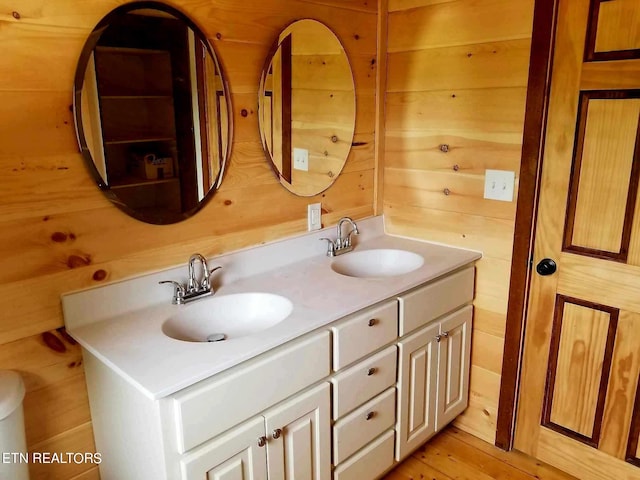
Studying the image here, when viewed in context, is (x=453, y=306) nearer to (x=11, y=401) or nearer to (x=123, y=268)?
(x=123, y=268)

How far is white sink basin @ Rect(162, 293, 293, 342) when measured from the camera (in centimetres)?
161

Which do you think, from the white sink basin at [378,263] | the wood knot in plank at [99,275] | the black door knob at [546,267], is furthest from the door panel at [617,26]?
the wood knot in plank at [99,275]

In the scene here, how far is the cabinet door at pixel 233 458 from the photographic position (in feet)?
4.15

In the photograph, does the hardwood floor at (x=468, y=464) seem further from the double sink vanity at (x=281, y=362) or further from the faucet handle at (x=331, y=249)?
the faucet handle at (x=331, y=249)

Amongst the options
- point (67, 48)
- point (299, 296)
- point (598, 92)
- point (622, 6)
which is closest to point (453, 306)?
point (299, 296)

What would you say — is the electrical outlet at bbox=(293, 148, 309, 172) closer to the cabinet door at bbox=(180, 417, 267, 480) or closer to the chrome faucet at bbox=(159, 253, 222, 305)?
the chrome faucet at bbox=(159, 253, 222, 305)

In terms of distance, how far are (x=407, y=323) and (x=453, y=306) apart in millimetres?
331

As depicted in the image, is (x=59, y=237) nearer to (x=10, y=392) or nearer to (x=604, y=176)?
(x=10, y=392)

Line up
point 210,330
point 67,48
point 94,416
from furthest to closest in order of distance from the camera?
Answer: point 210,330 < point 94,416 < point 67,48

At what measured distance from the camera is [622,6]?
1.64 m

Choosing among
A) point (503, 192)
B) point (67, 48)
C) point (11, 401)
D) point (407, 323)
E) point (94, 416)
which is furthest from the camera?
point (503, 192)

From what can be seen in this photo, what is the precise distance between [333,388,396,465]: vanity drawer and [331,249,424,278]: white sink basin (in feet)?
1.74

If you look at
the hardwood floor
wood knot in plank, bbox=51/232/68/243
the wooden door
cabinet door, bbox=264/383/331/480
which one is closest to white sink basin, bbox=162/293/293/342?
cabinet door, bbox=264/383/331/480

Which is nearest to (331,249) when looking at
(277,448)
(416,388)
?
(416,388)
